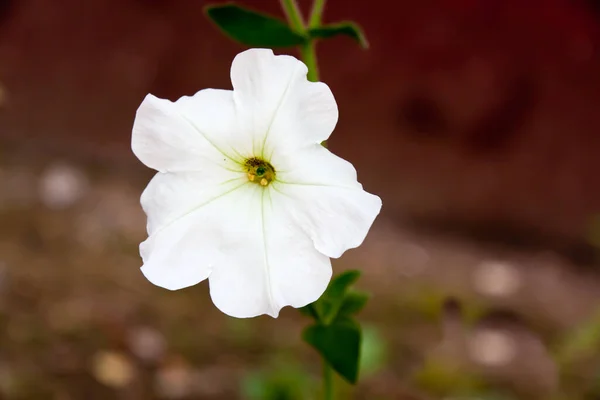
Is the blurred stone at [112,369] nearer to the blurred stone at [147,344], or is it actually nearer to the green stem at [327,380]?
the blurred stone at [147,344]

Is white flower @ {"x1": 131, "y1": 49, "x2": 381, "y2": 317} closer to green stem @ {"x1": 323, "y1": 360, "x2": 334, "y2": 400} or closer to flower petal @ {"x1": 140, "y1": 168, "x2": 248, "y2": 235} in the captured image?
flower petal @ {"x1": 140, "y1": 168, "x2": 248, "y2": 235}

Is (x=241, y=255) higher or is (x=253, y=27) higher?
(x=253, y=27)

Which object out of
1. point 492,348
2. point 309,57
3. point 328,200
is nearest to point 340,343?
point 328,200

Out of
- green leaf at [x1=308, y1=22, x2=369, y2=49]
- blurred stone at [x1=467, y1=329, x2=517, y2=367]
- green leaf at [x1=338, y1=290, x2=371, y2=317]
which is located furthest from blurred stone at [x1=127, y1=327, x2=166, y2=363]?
green leaf at [x1=308, y1=22, x2=369, y2=49]

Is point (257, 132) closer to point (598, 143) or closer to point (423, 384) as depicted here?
point (423, 384)

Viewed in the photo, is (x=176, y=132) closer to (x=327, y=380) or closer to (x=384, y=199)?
(x=327, y=380)

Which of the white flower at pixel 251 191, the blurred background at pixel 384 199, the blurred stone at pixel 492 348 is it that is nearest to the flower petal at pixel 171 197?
the white flower at pixel 251 191

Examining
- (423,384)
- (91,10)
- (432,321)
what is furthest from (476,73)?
Answer: (91,10)

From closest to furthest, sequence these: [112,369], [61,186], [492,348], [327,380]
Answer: [327,380] → [112,369] → [492,348] → [61,186]
